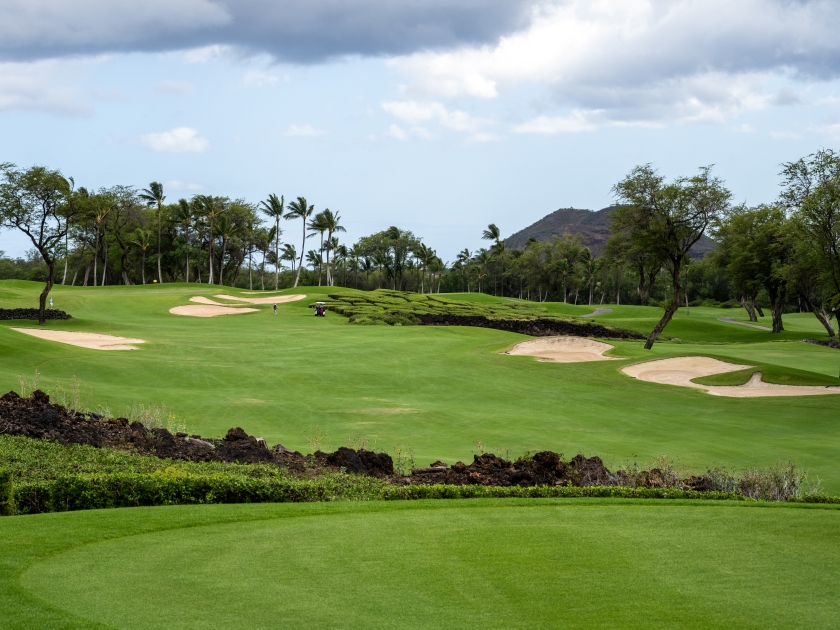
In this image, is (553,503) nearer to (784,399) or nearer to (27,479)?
(27,479)

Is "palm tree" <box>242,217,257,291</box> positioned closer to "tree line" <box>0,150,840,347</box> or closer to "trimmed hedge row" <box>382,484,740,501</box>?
"tree line" <box>0,150,840,347</box>

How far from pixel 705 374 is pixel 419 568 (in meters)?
25.7

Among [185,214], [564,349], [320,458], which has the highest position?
[185,214]

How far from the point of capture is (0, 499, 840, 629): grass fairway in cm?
631

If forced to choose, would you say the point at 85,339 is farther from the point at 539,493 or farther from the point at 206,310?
the point at 539,493

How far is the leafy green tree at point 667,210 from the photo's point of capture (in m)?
35.8

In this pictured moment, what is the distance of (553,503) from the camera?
37.2ft

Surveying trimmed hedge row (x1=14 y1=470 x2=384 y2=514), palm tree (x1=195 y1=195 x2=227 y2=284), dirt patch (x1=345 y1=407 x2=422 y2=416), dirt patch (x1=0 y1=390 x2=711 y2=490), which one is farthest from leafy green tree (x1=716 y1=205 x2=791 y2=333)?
palm tree (x1=195 y1=195 x2=227 y2=284)

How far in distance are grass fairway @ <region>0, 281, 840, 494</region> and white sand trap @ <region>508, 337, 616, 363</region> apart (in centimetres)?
121

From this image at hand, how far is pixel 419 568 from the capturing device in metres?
7.52

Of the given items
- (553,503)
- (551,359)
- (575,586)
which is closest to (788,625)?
(575,586)

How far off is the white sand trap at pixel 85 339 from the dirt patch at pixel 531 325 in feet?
67.4

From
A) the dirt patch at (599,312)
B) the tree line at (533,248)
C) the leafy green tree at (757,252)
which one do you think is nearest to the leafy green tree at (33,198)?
the tree line at (533,248)

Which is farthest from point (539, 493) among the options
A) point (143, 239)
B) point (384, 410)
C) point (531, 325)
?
point (143, 239)
